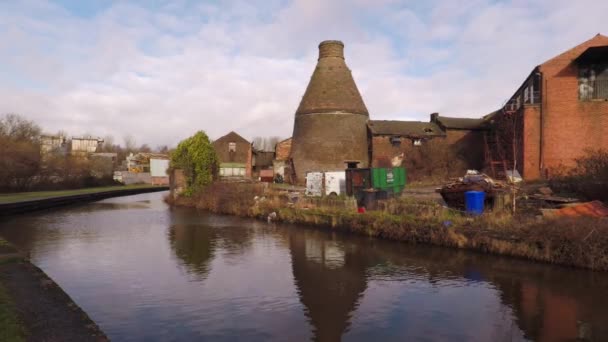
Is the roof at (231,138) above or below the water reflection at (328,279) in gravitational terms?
above

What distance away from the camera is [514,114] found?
88.5 ft

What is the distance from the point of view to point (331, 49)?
35219mm

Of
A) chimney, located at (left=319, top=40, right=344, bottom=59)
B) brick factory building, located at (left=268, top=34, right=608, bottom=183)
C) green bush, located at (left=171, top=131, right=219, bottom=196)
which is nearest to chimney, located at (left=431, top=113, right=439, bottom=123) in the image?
brick factory building, located at (left=268, top=34, right=608, bottom=183)

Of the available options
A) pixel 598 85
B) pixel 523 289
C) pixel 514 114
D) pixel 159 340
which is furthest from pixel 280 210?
pixel 598 85

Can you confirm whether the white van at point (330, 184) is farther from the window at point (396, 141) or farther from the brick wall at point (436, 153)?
the window at point (396, 141)

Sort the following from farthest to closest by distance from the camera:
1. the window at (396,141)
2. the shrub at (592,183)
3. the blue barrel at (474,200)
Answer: the window at (396,141) < the shrub at (592,183) < the blue barrel at (474,200)

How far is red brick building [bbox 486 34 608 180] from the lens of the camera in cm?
2408

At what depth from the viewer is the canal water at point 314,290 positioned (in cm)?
720

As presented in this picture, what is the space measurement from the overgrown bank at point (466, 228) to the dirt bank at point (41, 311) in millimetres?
10507

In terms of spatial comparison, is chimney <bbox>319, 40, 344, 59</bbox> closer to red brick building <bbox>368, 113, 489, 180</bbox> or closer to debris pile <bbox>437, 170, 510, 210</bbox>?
red brick building <bbox>368, 113, 489, 180</bbox>

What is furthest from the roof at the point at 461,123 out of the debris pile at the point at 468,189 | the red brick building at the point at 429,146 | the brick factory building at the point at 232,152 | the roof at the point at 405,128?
the brick factory building at the point at 232,152

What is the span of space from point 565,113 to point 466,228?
15.8m

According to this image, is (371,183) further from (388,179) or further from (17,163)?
(17,163)

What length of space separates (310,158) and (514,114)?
577 inches
